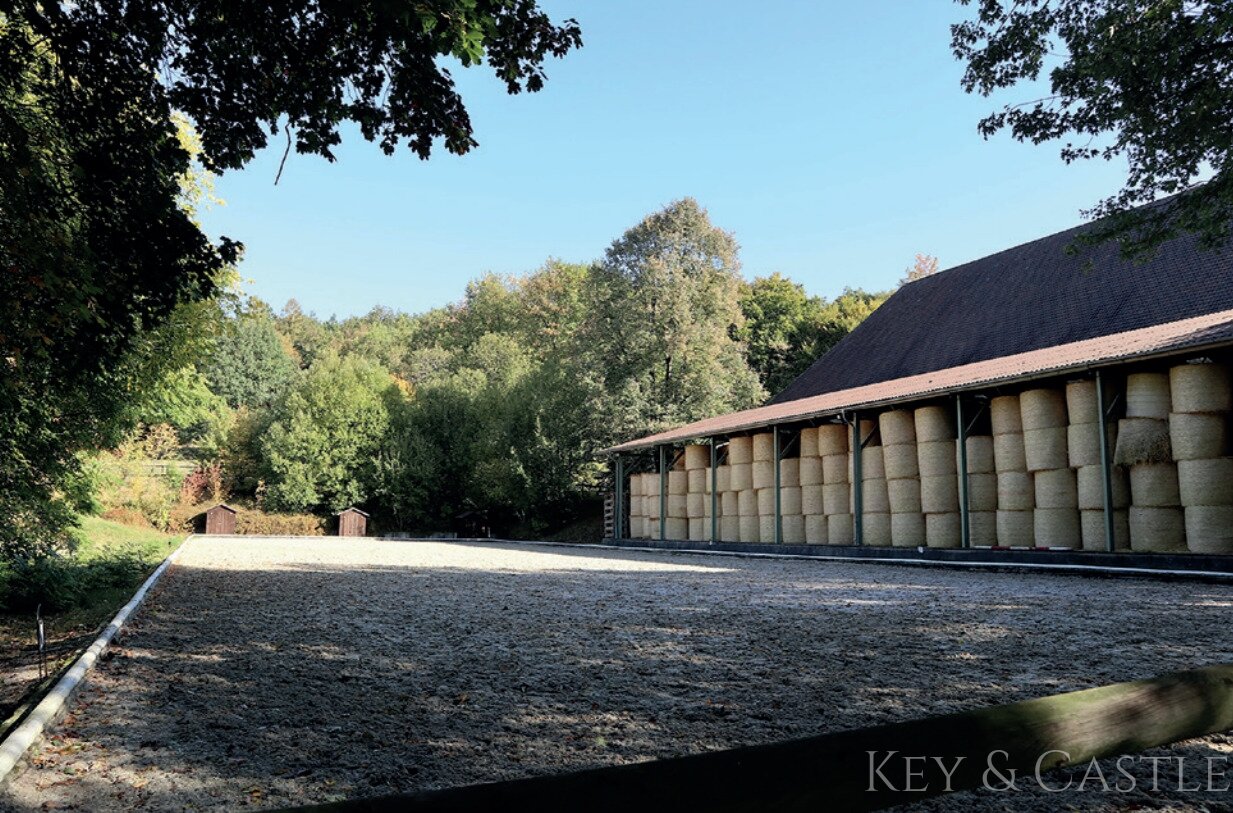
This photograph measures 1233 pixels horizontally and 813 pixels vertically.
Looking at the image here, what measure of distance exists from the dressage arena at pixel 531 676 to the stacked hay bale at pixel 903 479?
5.92 m

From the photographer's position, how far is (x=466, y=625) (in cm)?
765

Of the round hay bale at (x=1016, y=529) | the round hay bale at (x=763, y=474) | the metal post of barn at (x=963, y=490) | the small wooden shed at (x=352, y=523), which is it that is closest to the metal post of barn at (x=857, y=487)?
the metal post of barn at (x=963, y=490)

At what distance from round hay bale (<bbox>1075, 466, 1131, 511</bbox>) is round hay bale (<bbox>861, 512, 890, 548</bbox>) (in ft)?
14.0

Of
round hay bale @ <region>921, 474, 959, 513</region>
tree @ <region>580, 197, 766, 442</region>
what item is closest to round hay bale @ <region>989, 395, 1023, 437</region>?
round hay bale @ <region>921, 474, 959, 513</region>

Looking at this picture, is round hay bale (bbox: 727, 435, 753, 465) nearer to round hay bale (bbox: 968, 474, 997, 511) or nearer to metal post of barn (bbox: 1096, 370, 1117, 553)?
round hay bale (bbox: 968, 474, 997, 511)

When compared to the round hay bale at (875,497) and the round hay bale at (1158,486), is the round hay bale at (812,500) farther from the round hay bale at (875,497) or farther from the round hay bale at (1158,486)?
the round hay bale at (1158,486)

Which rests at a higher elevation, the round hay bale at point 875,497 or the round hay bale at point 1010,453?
the round hay bale at point 1010,453

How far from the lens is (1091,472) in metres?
13.1

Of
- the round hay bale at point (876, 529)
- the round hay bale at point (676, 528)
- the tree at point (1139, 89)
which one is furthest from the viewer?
the round hay bale at point (676, 528)

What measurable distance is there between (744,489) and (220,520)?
96.3 ft

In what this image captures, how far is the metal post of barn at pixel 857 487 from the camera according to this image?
1730 cm

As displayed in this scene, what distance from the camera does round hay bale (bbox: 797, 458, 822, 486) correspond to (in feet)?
61.9

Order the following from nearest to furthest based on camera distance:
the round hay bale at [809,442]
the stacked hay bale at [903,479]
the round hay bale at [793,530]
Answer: the stacked hay bale at [903,479] < the round hay bale at [809,442] < the round hay bale at [793,530]

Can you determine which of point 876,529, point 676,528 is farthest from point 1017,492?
point 676,528
